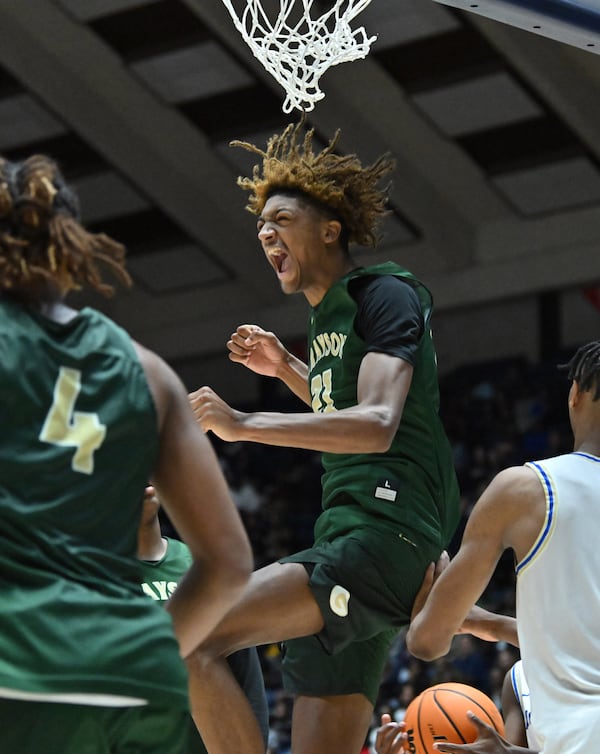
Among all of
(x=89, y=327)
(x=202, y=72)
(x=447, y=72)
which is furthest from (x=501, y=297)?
(x=89, y=327)

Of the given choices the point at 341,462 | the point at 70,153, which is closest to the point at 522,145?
the point at 70,153

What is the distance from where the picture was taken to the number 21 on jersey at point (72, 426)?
2348 millimetres

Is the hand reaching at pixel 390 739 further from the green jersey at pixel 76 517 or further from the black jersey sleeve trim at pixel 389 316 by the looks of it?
the green jersey at pixel 76 517

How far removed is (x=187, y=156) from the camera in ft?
53.4

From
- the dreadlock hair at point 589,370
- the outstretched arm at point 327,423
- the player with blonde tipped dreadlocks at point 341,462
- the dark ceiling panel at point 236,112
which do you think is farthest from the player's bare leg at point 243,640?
the dark ceiling panel at point 236,112

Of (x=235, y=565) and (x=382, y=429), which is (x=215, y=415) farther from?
(x=235, y=565)

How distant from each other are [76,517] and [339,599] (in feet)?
6.19

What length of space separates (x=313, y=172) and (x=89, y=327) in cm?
233

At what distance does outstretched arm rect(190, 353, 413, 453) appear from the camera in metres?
3.84

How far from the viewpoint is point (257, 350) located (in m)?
4.79

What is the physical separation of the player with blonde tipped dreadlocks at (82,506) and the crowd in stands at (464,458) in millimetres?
10326

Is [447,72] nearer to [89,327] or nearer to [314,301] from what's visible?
[314,301]

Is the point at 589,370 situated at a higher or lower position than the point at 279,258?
lower

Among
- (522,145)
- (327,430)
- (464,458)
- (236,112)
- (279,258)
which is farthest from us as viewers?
(464,458)
